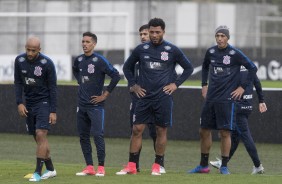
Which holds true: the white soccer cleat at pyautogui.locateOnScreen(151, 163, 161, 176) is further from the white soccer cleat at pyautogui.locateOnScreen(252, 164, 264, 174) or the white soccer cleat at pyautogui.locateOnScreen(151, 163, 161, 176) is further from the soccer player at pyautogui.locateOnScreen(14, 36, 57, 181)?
the white soccer cleat at pyautogui.locateOnScreen(252, 164, 264, 174)

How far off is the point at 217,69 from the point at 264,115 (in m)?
5.55

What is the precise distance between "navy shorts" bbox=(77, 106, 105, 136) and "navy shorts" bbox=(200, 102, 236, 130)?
153 cm

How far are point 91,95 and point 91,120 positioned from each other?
0.35 m

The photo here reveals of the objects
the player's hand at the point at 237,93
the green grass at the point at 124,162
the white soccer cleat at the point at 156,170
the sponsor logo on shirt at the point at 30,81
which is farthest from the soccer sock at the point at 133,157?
the sponsor logo on shirt at the point at 30,81

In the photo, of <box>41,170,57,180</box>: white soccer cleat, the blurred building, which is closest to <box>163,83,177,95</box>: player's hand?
<box>41,170,57,180</box>: white soccer cleat

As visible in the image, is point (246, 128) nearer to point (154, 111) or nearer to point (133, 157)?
point (154, 111)

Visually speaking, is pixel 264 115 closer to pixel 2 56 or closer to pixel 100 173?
pixel 100 173

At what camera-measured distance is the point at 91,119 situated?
13648 millimetres

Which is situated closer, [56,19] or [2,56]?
[2,56]

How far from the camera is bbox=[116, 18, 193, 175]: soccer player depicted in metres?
13.5

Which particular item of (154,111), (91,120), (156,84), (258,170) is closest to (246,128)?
(258,170)

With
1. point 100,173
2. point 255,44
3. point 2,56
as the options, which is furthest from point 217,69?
point 255,44

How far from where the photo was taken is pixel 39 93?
43.4ft

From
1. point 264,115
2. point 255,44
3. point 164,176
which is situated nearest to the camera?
point 164,176
